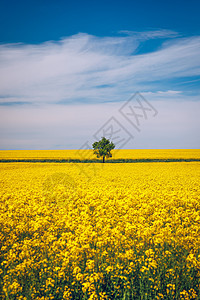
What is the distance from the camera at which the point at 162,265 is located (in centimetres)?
461

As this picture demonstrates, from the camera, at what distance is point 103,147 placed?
46.7 m

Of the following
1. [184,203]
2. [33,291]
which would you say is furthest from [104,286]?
[184,203]

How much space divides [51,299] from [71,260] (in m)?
0.83

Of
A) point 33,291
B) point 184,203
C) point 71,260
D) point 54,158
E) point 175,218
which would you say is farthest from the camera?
point 54,158

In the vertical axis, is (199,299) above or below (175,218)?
below

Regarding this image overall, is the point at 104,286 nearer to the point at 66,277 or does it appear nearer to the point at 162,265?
the point at 66,277

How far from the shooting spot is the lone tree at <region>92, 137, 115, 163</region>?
4575cm

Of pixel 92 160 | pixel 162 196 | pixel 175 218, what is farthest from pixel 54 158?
pixel 175 218

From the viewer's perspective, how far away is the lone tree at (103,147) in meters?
45.8

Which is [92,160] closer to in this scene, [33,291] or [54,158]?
[54,158]

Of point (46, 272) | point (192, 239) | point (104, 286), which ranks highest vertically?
point (192, 239)

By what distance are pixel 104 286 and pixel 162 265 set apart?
1.32 meters

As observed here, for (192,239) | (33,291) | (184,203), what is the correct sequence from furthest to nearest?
(184,203)
(192,239)
(33,291)

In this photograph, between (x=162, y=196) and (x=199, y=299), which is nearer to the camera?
(x=199, y=299)
